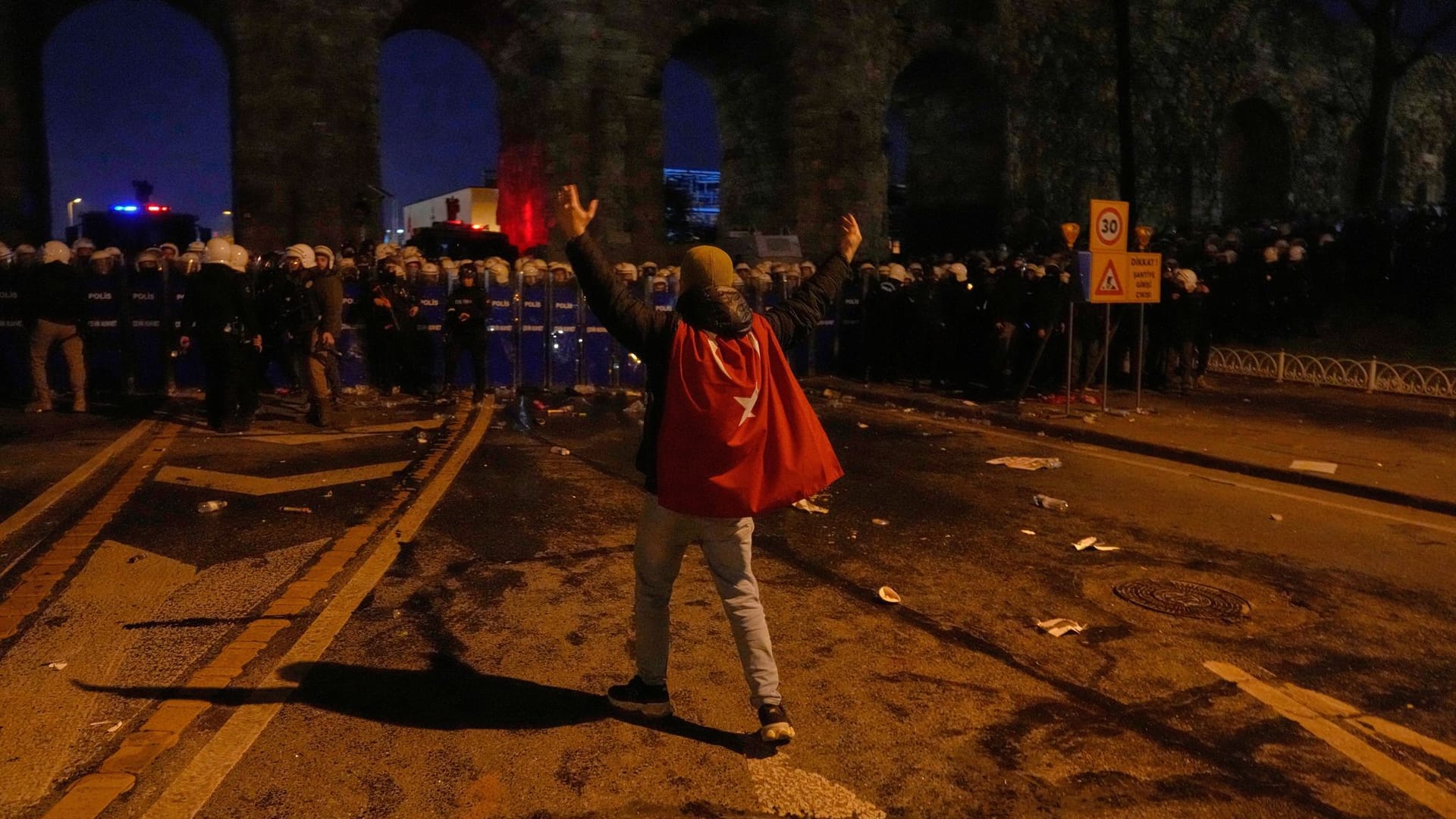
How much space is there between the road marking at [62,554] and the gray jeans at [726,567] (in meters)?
3.24

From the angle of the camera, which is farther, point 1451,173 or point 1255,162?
point 1451,173

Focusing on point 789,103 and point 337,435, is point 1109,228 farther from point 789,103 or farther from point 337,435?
point 789,103

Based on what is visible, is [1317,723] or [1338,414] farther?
[1338,414]

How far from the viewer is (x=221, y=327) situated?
1141 cm

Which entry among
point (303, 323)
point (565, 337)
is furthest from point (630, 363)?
point (303, 323)

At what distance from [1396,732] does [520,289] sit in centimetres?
1413

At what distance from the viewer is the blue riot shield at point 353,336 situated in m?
15.3

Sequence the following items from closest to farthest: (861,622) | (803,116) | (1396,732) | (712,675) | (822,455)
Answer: (822,455), (1396,732), (712,675), (861,622), (803,116)

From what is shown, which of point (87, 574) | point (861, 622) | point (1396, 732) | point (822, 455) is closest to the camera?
point (822, 455)

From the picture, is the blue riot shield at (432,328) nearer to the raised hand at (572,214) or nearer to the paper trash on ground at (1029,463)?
the paper trash on ground at (1029,463)

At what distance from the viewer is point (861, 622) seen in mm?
5539

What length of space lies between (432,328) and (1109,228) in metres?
9.49

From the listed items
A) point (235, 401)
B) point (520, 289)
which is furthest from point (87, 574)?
point (520, 289)

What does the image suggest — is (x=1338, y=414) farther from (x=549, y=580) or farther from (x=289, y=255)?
(x=289, y=255)
